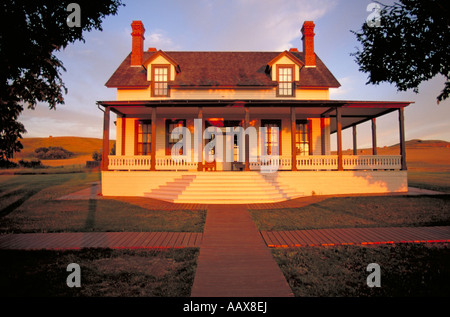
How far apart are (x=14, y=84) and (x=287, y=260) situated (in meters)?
8.98

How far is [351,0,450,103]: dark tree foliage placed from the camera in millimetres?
8820

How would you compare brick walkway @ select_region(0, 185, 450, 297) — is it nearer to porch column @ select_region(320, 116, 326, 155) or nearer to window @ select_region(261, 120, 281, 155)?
window @ select_region(261, 120, 281, 155)

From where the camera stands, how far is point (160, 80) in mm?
15680

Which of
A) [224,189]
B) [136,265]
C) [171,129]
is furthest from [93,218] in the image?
[171,129]

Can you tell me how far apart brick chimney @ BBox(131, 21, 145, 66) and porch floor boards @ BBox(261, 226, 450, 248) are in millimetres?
16038

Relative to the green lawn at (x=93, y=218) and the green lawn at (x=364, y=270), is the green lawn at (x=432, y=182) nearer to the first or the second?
the green lawn at (x=364, y=270)

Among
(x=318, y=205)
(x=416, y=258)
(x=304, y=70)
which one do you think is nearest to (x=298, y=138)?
(x=304, y=70)

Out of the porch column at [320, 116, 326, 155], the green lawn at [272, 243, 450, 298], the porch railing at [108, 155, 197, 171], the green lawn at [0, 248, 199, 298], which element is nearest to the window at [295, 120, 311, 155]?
the porch column at [320, 116, 326, 155]

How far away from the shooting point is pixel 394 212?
823 centimetres

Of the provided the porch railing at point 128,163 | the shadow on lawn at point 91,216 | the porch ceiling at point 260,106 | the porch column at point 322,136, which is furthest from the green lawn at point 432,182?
the shadow on lawn at point 91,216

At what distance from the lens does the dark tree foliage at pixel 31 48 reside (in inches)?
268

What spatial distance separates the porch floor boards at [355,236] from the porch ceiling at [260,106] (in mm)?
7775

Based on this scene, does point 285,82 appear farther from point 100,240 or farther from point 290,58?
point 100,240
